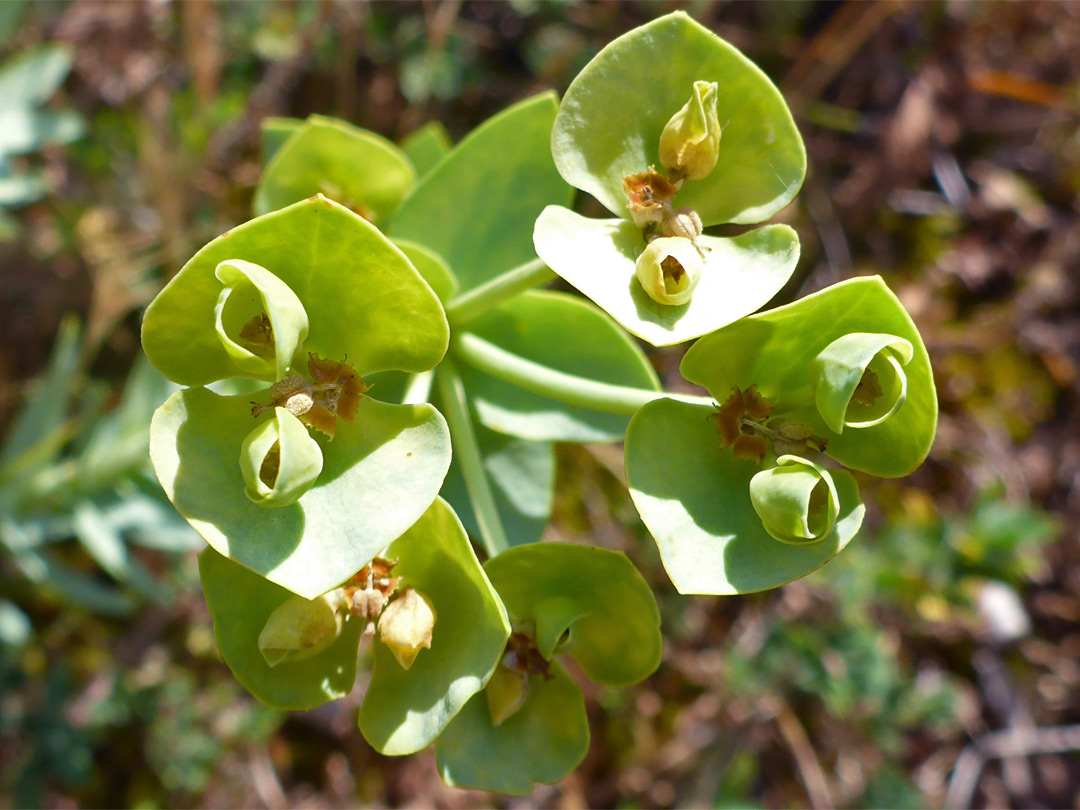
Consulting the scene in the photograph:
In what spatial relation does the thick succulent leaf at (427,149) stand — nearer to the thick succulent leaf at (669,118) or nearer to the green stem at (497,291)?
the green stem at (497,291)

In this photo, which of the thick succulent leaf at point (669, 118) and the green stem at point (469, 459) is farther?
the green stem at point (469, 459)

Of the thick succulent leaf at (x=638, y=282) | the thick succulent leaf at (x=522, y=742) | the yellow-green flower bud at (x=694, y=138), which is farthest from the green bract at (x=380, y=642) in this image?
the yellow-green flower bud at (x=694, y=138)

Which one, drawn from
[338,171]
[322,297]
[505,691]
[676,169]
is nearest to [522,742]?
[505,691]

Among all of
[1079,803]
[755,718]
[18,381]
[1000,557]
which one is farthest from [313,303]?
[1079,803]

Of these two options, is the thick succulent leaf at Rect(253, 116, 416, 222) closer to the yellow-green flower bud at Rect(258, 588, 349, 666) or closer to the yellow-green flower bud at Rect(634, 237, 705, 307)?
the yellow-green flower bud at Rect(634, 237, 705, 307)

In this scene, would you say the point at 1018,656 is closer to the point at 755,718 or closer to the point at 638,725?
the point at 755,718

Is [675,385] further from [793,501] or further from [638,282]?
[793,501]
